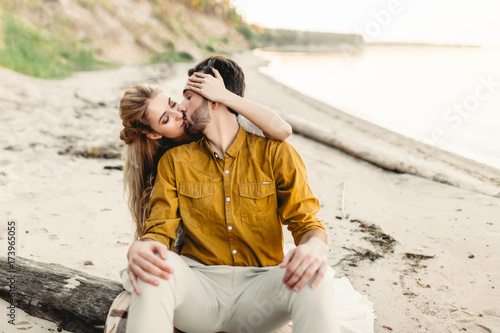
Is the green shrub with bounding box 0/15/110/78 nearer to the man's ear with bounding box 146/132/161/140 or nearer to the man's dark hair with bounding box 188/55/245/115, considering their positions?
the man's ear with bounding box 146/132/161/140

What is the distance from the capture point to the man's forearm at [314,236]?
2.21 metres

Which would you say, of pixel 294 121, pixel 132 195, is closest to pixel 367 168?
pixel 294 121

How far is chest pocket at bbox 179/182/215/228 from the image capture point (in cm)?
243

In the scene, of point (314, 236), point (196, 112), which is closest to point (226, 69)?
point (196, 112)

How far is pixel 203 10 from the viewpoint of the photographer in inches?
1543

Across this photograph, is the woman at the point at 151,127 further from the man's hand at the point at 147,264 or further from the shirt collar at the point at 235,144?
the man's hand at the point at 147,264

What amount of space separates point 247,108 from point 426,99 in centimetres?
1496

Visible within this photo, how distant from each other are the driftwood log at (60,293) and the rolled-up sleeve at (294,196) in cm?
107

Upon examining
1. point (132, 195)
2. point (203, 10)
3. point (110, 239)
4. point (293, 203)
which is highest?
point (203, 10)

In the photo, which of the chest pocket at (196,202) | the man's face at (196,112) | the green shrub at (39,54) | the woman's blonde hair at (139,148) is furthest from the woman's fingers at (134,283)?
the green shrub at (39,54)

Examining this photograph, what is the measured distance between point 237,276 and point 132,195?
2.99 ft

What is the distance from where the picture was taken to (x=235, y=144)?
250 cm

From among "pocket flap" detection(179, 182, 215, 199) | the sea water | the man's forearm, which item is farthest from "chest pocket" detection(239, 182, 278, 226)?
the sea water

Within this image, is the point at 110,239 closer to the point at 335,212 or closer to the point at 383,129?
the point at 335,212
